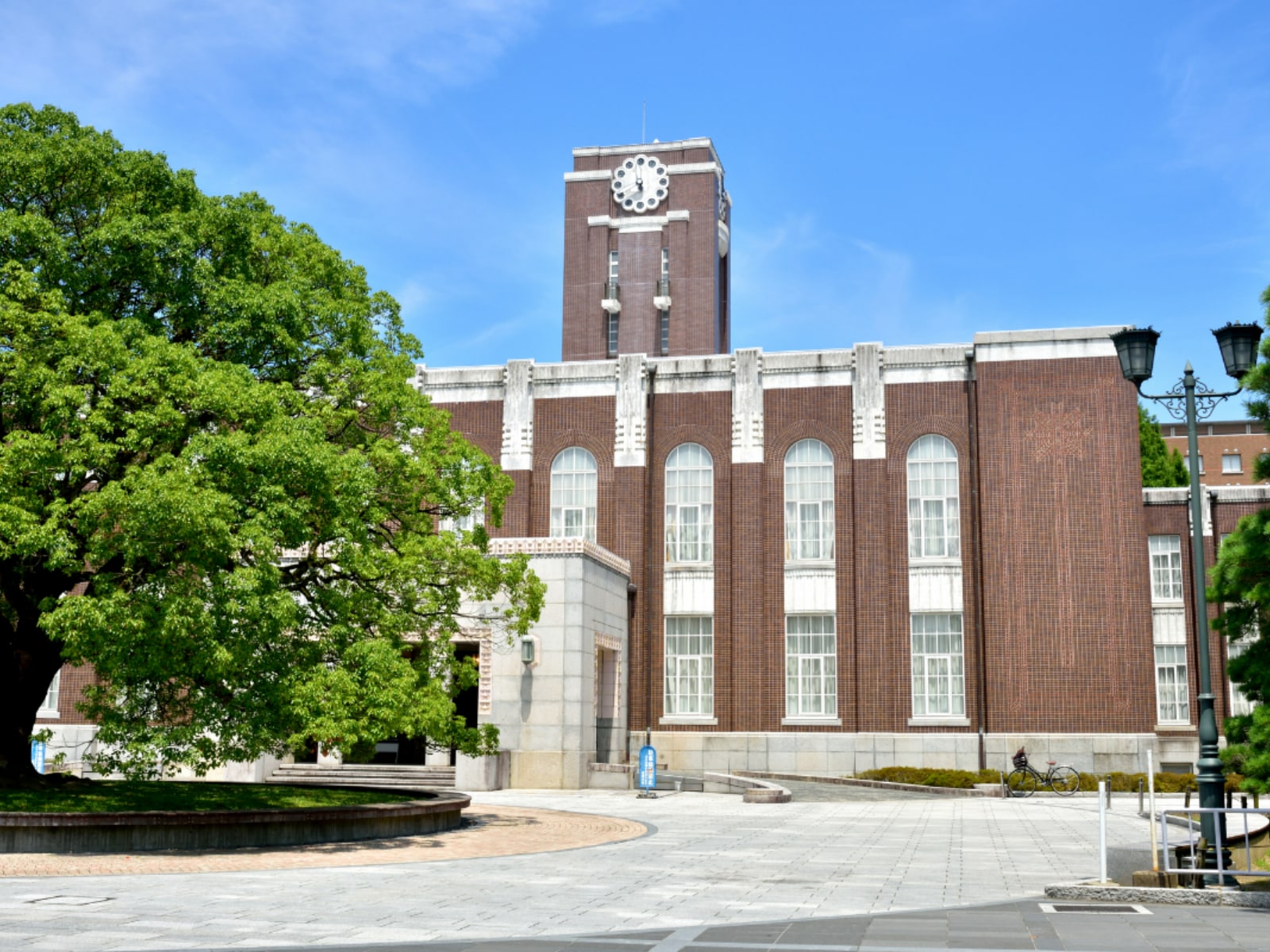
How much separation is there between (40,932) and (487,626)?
75.7ft

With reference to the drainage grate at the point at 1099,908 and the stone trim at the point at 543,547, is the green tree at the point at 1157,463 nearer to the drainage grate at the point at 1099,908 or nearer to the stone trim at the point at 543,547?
the stone trim at the point at 543,547

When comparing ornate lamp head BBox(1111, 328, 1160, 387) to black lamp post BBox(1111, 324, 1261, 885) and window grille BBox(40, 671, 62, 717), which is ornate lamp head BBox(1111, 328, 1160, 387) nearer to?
black lamp post BBox(1111, 324, 1261, 885)

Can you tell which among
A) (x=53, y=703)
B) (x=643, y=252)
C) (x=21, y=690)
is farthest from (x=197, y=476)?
(x=643, y=252)

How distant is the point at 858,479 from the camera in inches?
1540

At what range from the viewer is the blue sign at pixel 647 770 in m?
30.2

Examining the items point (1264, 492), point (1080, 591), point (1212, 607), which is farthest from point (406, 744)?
point (1264, 492)

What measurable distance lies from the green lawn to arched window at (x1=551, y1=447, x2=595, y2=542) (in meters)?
17.7

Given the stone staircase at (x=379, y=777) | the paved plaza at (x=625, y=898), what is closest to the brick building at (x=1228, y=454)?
the stone staircase at (x=379, y=777)

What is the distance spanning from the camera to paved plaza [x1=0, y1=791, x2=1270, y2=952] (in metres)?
10.2

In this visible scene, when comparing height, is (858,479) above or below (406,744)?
above

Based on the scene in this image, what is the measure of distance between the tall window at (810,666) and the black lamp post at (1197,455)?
899 inches

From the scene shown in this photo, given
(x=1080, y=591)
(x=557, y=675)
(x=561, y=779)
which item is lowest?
(x=561, y=779)

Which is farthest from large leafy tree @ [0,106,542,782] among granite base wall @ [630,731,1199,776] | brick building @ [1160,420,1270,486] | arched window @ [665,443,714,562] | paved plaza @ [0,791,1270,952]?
brick building @ [1160,420,1270,486]

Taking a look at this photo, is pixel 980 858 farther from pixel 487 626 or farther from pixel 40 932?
pixel 487 626
